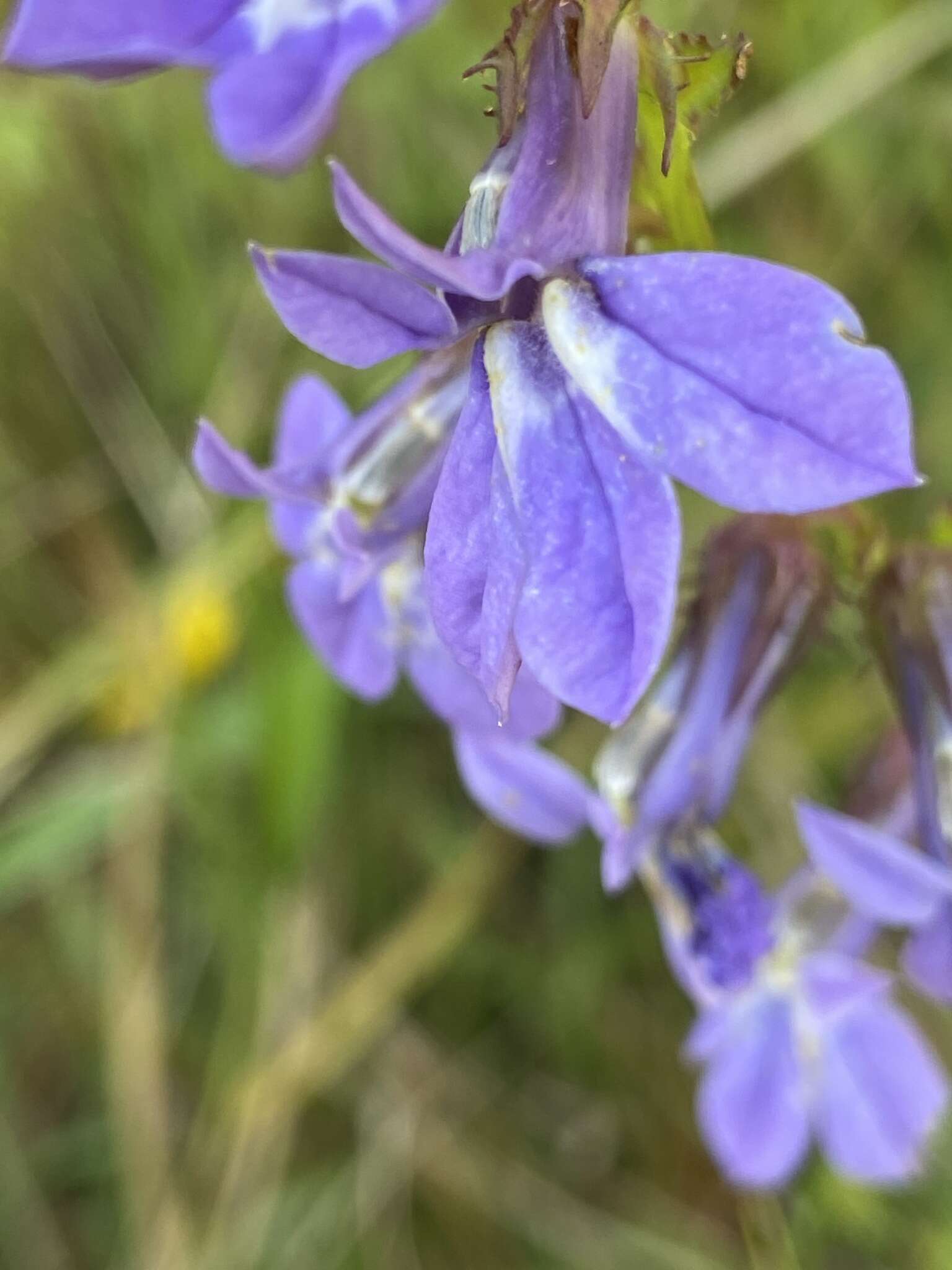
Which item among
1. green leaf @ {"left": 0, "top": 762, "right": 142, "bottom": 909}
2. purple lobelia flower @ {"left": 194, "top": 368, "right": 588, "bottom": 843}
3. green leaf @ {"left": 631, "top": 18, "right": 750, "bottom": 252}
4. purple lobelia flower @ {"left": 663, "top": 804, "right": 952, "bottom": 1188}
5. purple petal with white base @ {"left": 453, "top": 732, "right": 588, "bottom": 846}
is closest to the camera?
green leaf @ {"left": 631, "top": 18, "right": 750, "bottom": 252}

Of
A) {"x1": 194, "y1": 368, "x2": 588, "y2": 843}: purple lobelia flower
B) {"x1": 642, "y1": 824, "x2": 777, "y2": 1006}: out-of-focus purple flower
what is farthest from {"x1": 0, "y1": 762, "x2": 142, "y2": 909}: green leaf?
{"x1": 642, "y1": 824, "x2": 777, "y2": 1006}: out-of-focus purple flower

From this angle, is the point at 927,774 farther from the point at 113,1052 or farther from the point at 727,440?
the point at 113,1052

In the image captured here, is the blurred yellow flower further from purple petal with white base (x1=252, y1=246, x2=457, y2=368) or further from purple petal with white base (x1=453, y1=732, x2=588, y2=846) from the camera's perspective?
purple petal with white base (x1=252, y1=246, x2=457, y2=368)

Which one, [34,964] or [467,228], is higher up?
[467,228]

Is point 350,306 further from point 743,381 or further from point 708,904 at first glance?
point 708,904

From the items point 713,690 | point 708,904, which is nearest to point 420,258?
point 713,690

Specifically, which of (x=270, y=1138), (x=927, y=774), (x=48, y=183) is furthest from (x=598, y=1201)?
(x=48, y=183)
